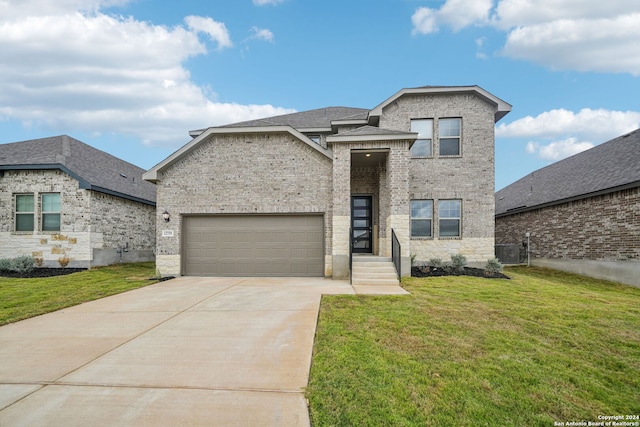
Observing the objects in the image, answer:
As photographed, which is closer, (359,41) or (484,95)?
(484,95)

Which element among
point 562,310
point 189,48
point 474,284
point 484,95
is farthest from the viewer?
point 189,48

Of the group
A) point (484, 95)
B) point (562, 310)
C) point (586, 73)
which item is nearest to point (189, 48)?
point (484, 95)

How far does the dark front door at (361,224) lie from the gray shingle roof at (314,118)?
356 centimetres

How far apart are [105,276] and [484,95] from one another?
15.7 meters

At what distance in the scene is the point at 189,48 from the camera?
54.4ft

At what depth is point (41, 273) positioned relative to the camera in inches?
458

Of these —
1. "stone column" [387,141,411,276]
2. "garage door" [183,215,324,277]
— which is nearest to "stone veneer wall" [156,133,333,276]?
"garage door" [183,215,324,277]

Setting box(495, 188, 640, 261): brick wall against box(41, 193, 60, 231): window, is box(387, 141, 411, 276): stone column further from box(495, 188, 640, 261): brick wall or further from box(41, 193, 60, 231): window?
box(41, 193, 60, 231): window

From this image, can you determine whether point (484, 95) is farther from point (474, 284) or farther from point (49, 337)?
point (49, 337)

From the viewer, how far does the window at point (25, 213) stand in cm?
1251

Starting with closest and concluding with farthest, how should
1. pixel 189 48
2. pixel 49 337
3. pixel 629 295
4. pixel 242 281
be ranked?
1. pixel 49 337
2. pixel 629 295
3. pixel 242 281
4. pixel 189 48

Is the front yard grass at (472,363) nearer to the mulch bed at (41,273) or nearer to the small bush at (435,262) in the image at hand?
the small bush at (435,262)

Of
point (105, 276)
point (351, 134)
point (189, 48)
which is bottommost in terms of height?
point (105, 276)

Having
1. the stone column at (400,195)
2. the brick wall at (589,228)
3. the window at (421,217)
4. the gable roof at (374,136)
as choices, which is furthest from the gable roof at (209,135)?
the brick wall at (589,228)
